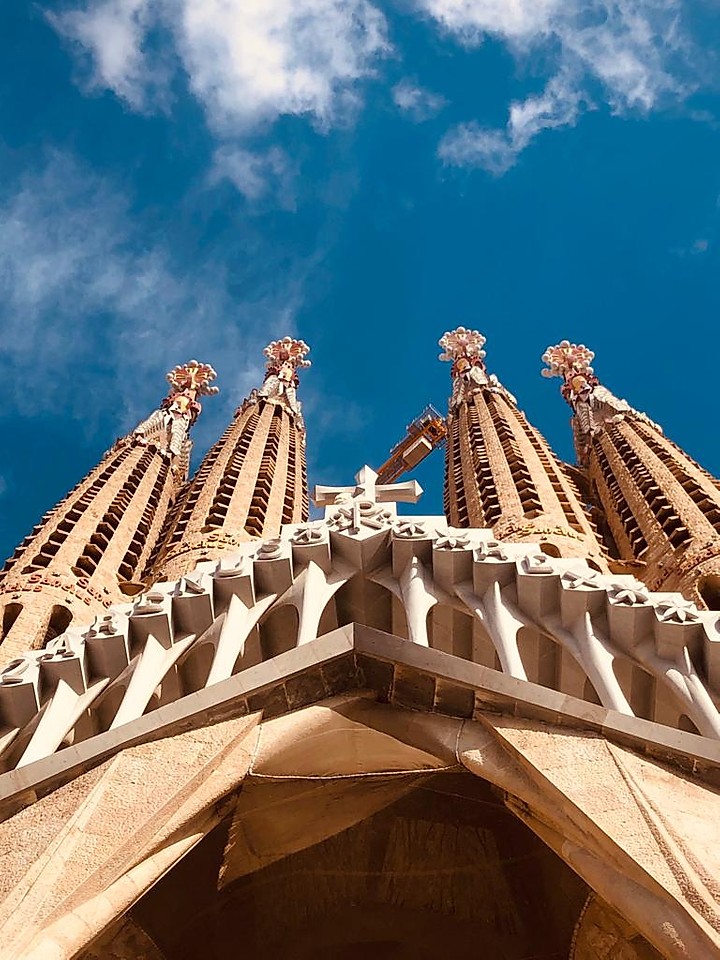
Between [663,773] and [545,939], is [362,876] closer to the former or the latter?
[545,939]

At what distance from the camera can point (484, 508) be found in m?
26.2

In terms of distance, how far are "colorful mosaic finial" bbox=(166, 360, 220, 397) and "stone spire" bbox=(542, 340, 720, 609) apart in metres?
14.9

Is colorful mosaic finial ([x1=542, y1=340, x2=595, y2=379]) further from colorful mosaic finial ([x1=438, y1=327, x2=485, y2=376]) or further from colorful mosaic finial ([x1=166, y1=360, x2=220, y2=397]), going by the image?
colorful mosaic finial ([x1=166, y1=360, x2=220, y2=397])

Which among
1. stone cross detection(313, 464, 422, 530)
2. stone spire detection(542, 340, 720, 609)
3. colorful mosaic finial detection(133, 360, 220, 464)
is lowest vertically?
stone cross detection(313, 464, 422, 530)

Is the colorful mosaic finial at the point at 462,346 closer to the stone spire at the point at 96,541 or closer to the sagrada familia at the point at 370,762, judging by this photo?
the stone spire at the point at 96,541

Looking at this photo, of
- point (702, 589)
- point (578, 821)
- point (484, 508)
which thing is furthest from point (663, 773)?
point (484, 508)

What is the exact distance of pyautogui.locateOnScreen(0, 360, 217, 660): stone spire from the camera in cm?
2164

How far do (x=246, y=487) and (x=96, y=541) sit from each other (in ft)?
15.5

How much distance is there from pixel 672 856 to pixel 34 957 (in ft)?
10.4

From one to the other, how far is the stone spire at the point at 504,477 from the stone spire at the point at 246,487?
4707mm

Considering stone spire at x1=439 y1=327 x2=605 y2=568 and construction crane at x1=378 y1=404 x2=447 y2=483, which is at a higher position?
construction crane at x1=378 y1=404 x2=447 y2=483

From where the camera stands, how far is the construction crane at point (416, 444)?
4559cm

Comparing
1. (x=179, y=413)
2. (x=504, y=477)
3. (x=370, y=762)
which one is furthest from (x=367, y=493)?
(x=179, y=413)

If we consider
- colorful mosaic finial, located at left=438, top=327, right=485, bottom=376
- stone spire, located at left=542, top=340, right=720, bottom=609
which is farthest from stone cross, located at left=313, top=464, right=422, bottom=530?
colorful mosaic finial, located at left=438, top=327, right=485, bottom=376
